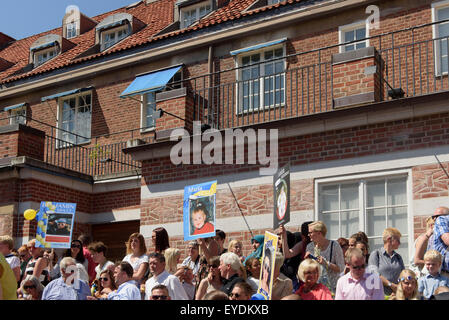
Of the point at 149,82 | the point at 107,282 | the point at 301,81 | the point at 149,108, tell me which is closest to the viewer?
the point at 107,282

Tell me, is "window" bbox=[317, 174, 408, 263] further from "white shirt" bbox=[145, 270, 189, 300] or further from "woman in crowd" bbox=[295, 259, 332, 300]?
"woman in crowd" bbox=[295, 259, 332, 300]

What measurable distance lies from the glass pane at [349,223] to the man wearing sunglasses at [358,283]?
13.3 ft

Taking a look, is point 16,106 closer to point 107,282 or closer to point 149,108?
point 149,108

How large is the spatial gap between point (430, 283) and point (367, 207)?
11.5ft

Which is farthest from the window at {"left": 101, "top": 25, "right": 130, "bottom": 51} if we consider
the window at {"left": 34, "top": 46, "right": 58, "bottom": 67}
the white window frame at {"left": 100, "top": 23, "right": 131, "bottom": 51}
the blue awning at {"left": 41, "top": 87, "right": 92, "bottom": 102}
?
the window at {"left": 34, "top": 46, "right": 58, "bottom": 67}

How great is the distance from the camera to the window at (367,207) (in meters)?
10.8

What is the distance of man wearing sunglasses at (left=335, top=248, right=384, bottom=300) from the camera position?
6992 mm

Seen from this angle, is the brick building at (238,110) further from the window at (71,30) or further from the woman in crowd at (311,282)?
the woman in crowd at (311,282)

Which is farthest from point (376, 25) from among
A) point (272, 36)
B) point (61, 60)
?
point (61, 60)

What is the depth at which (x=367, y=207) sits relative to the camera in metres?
11.1

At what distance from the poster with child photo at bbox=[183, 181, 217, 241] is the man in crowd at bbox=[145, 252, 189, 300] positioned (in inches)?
49.3

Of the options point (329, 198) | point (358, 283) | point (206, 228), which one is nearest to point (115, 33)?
point (329, 198)

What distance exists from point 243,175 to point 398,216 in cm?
298

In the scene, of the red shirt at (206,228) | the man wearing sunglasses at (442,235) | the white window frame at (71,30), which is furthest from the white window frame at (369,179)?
the white window frame at (71,30)
